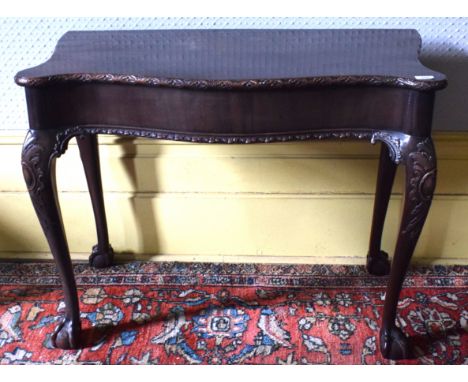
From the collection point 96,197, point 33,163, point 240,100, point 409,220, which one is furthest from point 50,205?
point 409,220

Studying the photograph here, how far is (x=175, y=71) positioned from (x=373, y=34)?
456 mm

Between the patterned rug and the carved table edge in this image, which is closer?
the carved table edge

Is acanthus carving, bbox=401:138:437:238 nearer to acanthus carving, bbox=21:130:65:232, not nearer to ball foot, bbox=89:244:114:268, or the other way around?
acanthus carving, bbox=21:130:65:232

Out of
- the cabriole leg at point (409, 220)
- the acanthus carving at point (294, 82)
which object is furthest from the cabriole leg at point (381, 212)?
the acanthus carving at point (294, 82)

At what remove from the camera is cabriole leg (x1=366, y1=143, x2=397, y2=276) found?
48.5 inches

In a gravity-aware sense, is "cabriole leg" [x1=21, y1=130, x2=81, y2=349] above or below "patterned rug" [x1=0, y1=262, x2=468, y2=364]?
above

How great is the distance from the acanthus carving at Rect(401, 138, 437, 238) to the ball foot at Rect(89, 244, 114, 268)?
2.59 ft

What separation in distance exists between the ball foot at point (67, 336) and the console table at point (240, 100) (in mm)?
211

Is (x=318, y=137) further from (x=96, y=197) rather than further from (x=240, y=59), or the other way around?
(x=96, y=197)

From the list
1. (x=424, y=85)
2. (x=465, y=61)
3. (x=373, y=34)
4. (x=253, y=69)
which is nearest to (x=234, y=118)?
(x=253, y=69)

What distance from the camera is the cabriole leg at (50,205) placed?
942mm

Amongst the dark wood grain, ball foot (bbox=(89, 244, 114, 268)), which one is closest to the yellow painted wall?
ball foot (bbox=(89, 244, 114, 268))

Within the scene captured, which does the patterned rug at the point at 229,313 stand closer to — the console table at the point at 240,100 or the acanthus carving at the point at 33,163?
the console table at the point at 240,100

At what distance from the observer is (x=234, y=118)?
34.9 inches
